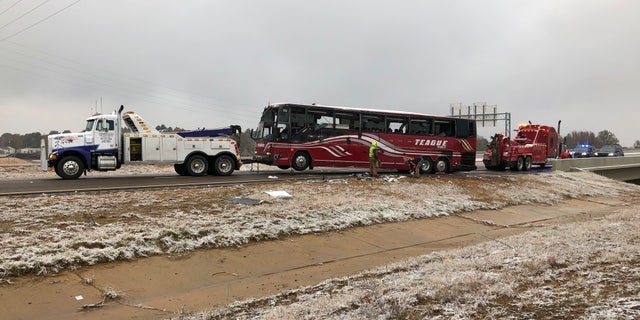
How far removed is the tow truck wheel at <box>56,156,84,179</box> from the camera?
17031 millimetres

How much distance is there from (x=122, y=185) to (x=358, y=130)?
40.0 ft

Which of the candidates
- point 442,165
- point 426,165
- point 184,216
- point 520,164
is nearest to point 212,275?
point 184,216

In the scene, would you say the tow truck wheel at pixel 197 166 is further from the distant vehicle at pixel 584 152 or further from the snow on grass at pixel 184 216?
the distant vehicle at pixel 584 152

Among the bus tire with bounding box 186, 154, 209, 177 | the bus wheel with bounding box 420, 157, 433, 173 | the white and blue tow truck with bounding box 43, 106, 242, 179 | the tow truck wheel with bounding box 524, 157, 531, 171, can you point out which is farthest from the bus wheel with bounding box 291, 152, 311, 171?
the tow truck wheel with bounding box 524, 157, 531, 171

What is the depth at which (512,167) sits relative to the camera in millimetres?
31031

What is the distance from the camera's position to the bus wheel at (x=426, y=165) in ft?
81.8

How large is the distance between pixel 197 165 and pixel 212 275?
12.7 meters

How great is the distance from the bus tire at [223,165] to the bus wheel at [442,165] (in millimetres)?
12059

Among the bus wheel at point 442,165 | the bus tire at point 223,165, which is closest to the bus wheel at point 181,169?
the bus tire at point 223,165

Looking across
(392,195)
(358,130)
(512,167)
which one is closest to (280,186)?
(392,195)

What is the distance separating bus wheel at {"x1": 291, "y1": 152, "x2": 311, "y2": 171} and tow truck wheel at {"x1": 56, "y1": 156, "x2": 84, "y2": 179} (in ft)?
30.2

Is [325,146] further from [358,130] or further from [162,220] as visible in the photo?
[162,220]

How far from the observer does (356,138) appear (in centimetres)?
2295

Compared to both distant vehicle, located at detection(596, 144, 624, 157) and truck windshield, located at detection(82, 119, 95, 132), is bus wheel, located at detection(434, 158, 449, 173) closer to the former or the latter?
truck windshield, located at detection(82, 119, 95, 132)
